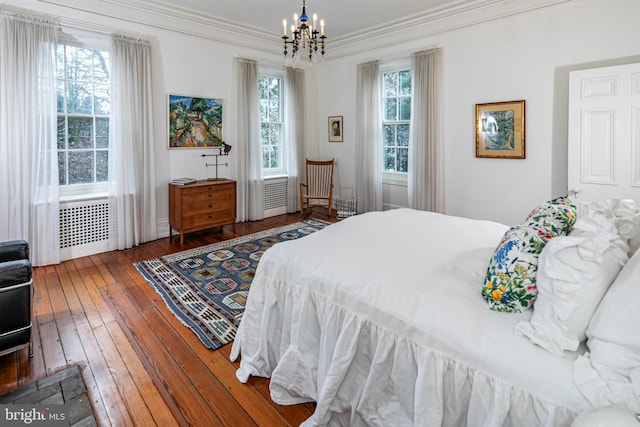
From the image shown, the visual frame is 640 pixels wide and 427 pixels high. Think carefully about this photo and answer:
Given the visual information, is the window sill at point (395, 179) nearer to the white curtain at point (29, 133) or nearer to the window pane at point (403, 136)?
the window pane at point (403, 136)

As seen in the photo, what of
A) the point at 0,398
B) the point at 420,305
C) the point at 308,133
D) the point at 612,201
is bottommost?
the point at 0,398

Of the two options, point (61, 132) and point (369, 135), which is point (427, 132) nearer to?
point (369, 135)

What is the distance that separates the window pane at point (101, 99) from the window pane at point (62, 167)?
2.05ft

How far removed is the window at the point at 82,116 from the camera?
4.04 metres

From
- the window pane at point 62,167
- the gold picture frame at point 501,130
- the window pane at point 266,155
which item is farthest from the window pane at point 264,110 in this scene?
the gold picture frame at point 501,130

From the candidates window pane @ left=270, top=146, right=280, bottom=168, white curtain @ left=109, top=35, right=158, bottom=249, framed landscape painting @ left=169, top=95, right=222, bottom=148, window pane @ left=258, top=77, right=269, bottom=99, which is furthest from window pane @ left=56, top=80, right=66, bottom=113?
window pane @ left=270, top=146, right=280, bottom=168

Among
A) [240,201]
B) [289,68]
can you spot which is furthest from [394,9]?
[240,201]

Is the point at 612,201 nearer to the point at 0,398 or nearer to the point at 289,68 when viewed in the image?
the point at 0,398

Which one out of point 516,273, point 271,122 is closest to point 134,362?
point 516,273

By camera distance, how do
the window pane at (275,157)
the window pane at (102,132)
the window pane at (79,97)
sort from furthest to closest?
1. the window pane at (275,157)
2. the window pane at (102,132)
3. the window pane at (79,97)

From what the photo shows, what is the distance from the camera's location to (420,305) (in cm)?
142

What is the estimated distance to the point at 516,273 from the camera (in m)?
1.33

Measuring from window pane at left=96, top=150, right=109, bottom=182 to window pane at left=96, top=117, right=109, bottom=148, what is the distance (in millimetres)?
85

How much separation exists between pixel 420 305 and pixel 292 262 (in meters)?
0.76
